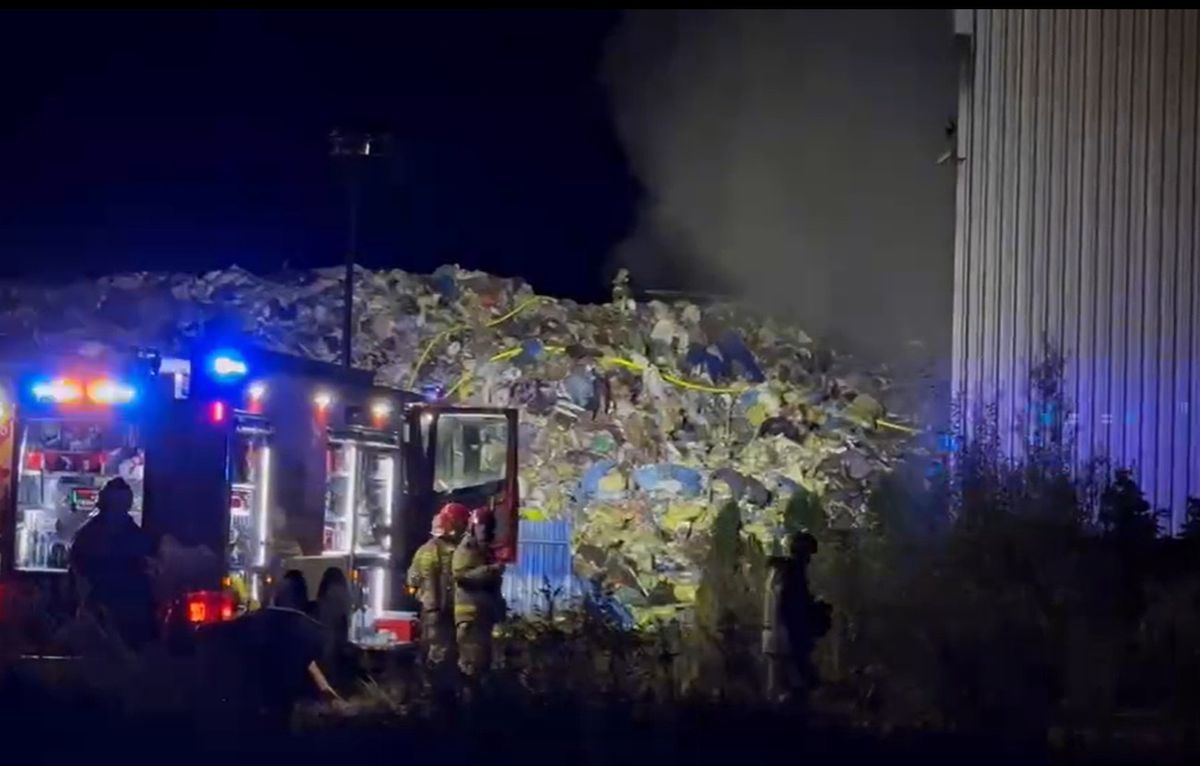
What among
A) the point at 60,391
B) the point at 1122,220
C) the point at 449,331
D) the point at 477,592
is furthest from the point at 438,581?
the point at 449,331

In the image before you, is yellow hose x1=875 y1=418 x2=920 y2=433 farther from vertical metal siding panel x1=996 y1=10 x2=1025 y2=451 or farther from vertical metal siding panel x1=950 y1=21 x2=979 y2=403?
vertical metal siding panel x1=996 y1=10 x2=1025 y2=451

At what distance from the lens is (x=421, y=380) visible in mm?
25344

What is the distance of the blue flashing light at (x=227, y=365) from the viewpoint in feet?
44.5

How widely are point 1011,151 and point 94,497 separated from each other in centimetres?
911

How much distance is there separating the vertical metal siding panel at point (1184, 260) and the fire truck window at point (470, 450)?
5770mm

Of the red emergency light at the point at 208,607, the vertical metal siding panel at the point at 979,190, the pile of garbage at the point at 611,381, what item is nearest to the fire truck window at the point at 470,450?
the red emergency light at the point at 208,607

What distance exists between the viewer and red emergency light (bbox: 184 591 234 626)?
1323 centimetres

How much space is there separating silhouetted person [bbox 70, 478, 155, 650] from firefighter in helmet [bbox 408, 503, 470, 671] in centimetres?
192

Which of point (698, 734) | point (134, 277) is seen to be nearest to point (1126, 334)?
point (698, 734)

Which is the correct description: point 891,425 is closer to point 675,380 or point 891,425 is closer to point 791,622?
point 675,380

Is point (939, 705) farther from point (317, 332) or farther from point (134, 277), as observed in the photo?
point (134, 277)

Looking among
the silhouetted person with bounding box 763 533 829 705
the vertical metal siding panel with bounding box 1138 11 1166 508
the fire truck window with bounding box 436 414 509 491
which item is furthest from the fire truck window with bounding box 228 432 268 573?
the vertical metal siding panel with bounding box 1138 11 1166 508

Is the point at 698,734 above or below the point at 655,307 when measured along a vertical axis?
below

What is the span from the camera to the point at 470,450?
1742 centimetres
